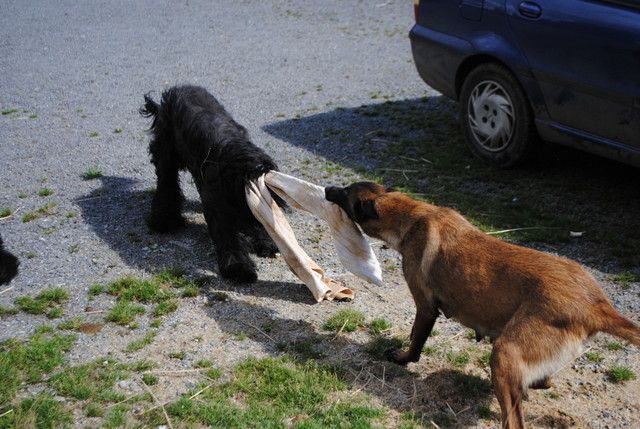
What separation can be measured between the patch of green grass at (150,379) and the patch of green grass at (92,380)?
12 centimetres

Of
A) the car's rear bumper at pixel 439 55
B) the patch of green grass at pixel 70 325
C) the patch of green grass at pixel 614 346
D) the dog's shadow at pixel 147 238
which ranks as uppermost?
the car's rear bumper at pixel 439 55

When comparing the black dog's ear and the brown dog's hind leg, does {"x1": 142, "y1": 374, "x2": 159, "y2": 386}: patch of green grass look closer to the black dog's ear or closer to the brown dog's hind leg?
the black dog's ear

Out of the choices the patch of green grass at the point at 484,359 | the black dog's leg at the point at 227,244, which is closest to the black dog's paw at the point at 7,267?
the black dog's leg at the point at 227,244

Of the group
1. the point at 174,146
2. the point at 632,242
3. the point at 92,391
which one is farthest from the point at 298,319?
the point at 632,242

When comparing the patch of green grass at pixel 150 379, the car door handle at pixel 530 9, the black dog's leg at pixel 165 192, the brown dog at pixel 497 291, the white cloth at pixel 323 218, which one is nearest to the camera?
the brown dog at pixel 497 291

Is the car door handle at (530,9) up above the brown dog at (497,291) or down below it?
above

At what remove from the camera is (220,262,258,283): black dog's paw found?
237 inches

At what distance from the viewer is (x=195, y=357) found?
5.05m

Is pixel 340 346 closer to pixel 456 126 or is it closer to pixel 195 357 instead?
pixel 195 357

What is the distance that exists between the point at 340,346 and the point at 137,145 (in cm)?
485

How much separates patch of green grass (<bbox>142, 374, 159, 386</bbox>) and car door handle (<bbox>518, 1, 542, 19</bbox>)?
5.07m

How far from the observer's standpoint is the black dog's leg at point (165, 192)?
274 inches

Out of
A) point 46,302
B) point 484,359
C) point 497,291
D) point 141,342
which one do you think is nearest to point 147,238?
point 46,302

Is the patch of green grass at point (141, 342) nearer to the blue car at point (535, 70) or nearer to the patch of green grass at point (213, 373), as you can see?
the patch of green grass at point (213, 373)
